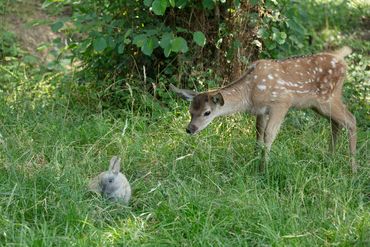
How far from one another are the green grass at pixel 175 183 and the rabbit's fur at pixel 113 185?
0.24 ft

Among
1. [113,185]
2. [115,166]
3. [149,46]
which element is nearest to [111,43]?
[149,46]

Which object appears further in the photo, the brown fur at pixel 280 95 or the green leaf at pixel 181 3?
the green leaf at pixel 181 3

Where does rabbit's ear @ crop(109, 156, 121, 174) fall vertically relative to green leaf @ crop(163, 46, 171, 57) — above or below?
above

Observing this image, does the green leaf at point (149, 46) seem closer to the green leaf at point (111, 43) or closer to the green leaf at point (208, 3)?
the green leaf at point (111, 43)

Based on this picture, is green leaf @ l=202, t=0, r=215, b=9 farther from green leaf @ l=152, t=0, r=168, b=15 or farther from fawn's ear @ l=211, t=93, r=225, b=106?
fawn's ear @ l=211, t=93, r=225, b=106

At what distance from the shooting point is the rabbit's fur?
5.01 m

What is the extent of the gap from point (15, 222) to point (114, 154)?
58.4 inches

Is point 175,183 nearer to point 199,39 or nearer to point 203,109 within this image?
point 203,109

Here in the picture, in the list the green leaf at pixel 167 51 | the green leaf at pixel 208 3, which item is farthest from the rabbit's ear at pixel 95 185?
the green leaf at pixel 208 3

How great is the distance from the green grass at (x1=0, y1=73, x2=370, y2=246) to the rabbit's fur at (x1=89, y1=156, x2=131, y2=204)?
72 mm

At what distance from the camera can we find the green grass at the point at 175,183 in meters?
4.48

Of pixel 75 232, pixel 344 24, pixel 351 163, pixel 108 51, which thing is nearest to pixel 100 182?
pixel 75 232

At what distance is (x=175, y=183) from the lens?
520cm

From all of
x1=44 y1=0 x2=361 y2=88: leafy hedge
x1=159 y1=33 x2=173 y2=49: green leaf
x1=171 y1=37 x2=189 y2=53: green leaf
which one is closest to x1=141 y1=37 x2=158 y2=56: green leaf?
x1=159 y1=33 x2=173 y2=49: green leaf
